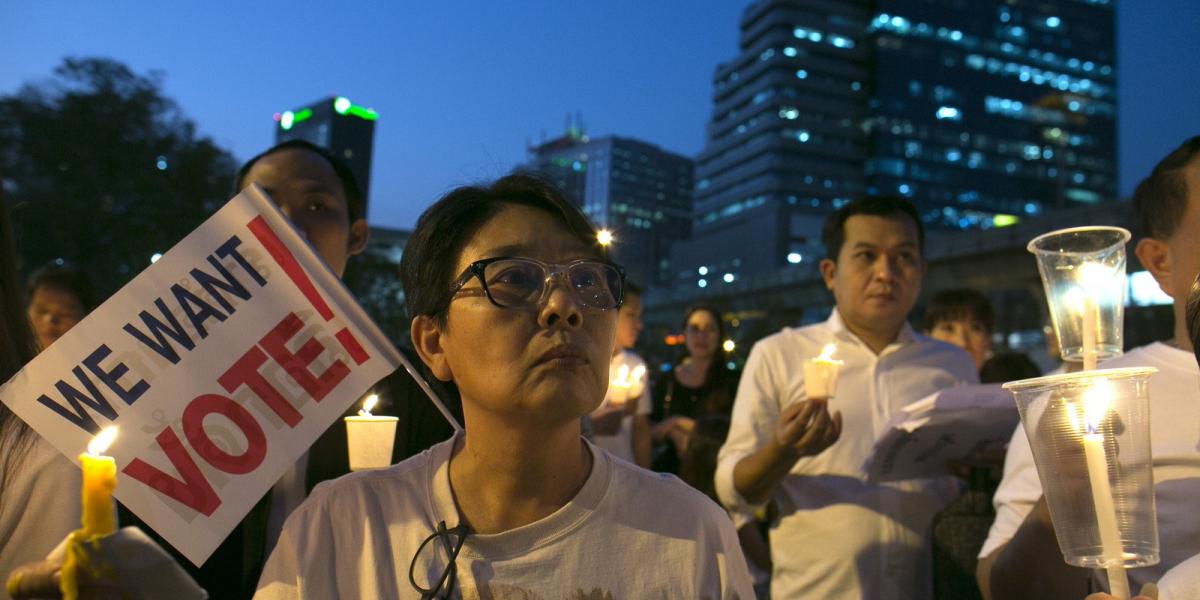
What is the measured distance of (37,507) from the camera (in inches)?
74.4

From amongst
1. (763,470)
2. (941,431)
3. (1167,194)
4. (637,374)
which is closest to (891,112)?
(637,374)

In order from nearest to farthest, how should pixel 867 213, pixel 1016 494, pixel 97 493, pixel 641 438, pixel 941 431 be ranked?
pixel 97 493, pixel 1016 494, pixel 941 431, pixel 867 213, pixel 641 438

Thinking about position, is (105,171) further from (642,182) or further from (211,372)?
(642,182)

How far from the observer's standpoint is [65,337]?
193 centimetres

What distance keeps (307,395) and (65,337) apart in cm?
51

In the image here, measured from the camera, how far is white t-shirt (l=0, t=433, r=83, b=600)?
6.12 ft

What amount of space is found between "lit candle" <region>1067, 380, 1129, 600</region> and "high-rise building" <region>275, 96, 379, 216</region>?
20.8 ft

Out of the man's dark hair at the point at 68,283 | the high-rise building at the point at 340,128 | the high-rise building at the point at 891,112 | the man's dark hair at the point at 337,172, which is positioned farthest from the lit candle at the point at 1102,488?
the high-rise building at the point at 891,112

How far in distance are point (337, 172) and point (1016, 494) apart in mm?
2628

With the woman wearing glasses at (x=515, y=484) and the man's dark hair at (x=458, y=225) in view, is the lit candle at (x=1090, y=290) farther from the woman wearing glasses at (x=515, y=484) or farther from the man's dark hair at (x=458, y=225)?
the man's dark hair at (x=458, y=225)

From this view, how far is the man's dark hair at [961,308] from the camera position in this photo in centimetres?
596

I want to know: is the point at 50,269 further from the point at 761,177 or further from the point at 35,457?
the point at 761,177

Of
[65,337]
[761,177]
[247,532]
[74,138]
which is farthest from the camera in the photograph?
[761,177]

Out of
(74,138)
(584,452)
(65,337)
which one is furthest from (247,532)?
(74,138)
